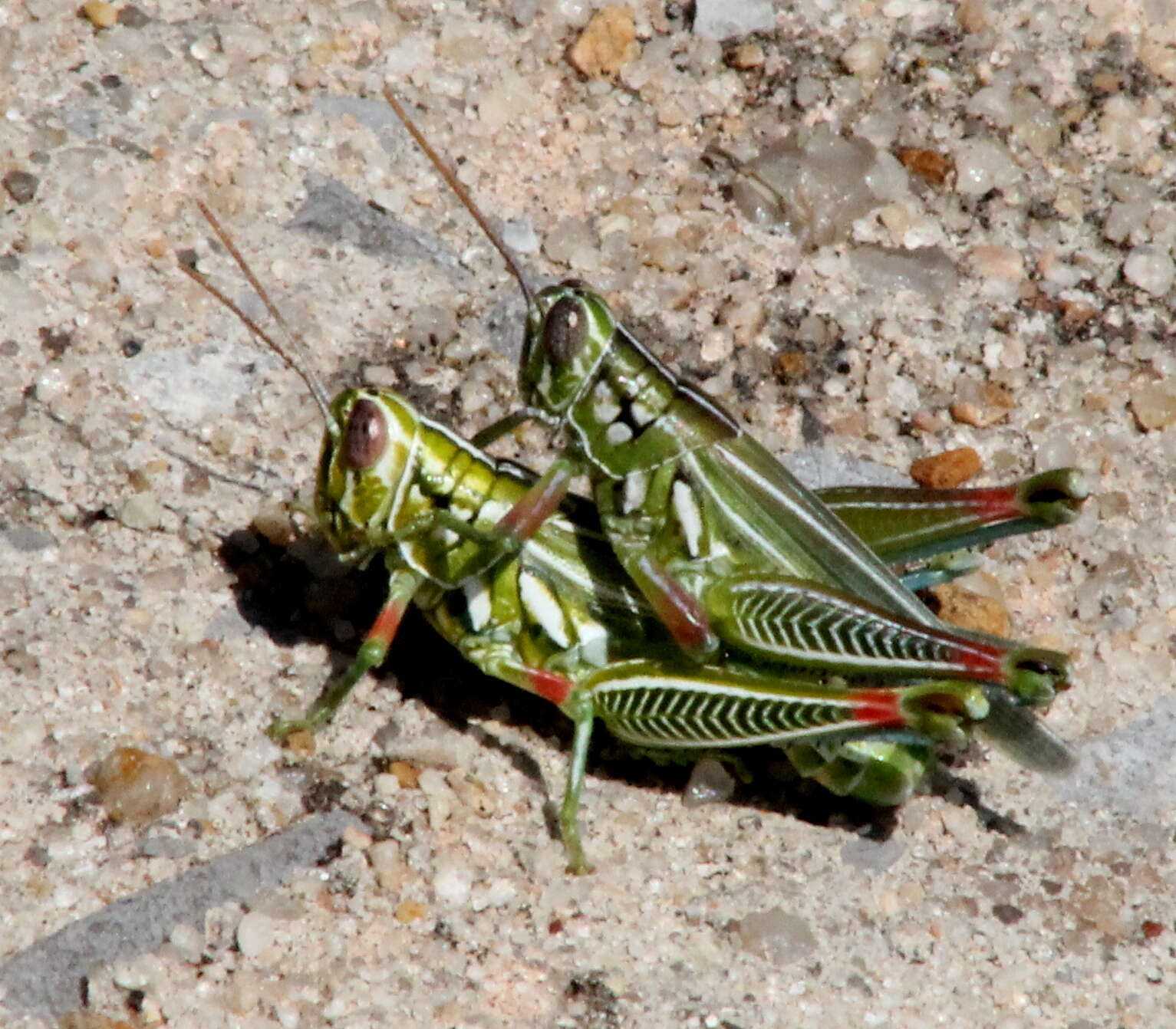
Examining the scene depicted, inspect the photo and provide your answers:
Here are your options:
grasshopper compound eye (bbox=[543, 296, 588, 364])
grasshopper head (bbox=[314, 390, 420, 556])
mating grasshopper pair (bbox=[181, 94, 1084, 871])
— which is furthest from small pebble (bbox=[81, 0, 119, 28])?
grasshopper compound eye (bbox=[543, 296, 588, 364])

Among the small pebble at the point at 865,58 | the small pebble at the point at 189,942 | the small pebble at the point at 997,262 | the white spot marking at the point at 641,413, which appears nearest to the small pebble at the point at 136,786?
the small pebble at the point at 189,942

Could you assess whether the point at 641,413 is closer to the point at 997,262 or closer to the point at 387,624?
the point at 387,624

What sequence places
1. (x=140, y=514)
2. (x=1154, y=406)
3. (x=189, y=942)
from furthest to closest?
(x=1154, y=406) < (x=140, y=514) < (x=189, y=942)

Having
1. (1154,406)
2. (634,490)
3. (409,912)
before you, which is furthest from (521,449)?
(1154,406)

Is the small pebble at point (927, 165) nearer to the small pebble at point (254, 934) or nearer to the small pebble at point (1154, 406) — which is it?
the small pebble at point (1154, 406)


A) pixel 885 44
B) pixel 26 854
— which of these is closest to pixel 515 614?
pixel 26 854

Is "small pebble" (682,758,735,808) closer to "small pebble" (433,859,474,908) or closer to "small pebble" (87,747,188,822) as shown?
"small pebble" (433,859,474,908)
